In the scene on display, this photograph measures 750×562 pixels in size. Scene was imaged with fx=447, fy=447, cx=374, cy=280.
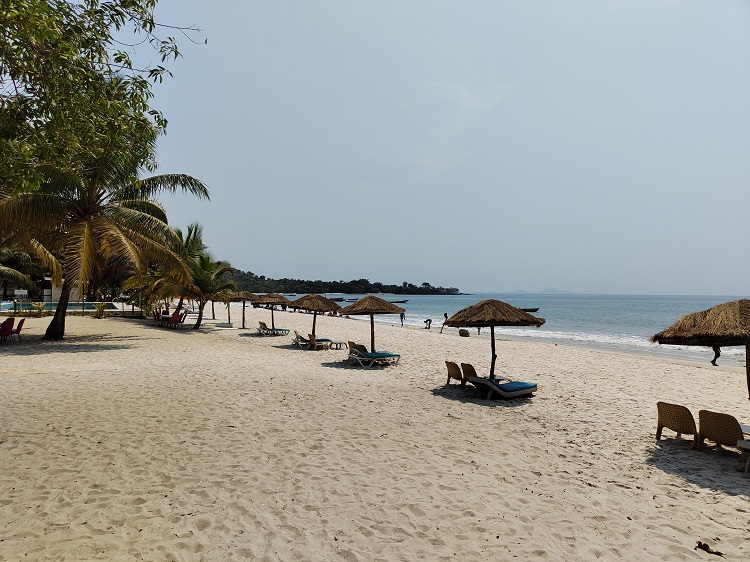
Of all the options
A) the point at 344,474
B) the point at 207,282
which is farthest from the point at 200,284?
the point at 344,474

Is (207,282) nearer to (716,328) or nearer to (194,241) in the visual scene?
(194,241)

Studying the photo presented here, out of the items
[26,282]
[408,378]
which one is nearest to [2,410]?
[408,378]

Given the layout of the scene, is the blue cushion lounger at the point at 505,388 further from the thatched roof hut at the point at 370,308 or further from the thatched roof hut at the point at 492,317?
the thatched roof hut at the point at 370,308

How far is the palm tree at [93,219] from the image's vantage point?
44.7ft

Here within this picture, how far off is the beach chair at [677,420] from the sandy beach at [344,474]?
22cm

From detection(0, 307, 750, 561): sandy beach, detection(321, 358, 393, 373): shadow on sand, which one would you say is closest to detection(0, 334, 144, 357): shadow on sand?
detection(0, 307, 750, 561): sandy beach

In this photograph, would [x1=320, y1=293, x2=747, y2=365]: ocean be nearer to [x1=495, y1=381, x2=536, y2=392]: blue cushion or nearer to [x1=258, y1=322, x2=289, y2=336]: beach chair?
[x1=258, y1=322, x2=289, y2=336]: beach chair

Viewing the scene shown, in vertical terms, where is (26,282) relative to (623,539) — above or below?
above

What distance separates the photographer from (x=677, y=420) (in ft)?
19.9

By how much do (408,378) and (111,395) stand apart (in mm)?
6187

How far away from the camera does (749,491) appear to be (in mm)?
4625

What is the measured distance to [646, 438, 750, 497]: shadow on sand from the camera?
479 centimetres

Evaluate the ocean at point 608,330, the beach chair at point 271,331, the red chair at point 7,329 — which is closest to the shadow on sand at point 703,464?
the ocean at point 608,330

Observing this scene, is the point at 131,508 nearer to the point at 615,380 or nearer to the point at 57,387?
the point at 57,387
